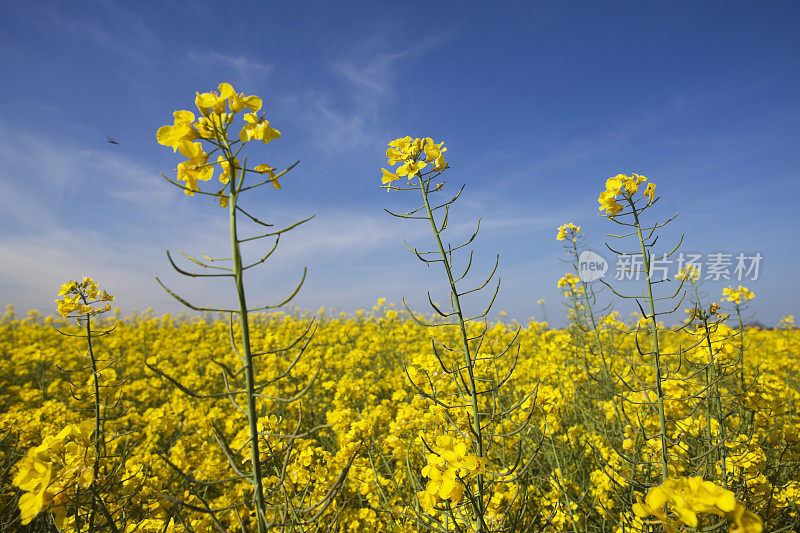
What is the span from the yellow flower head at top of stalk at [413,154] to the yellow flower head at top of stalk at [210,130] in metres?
0.80

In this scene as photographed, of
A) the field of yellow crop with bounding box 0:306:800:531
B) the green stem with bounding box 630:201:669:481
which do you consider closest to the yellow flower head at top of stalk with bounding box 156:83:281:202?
the field of yellow crop with bounding box 0:306:800:531

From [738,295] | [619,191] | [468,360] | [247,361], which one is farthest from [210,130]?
[738,295]

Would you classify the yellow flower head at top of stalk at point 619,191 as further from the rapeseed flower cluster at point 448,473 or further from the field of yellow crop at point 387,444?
the rapeseed flower cluster at point 448,473

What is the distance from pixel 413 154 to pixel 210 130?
1.00m

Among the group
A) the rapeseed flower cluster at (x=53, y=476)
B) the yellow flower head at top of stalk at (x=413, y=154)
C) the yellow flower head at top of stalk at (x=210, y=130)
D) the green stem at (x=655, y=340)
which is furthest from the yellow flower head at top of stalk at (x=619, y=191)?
the rapeseed flower cluster at (x=53, y=476)

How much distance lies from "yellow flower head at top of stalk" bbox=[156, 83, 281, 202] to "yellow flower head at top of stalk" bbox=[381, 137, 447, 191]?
804 mm

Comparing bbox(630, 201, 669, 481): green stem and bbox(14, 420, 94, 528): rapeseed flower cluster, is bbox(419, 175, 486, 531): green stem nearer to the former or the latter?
bbox(630, 201, 669, 481): green stem

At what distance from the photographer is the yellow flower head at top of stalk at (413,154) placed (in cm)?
177

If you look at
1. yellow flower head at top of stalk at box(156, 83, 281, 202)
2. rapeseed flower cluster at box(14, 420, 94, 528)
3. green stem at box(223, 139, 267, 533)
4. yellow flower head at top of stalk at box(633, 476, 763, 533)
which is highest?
yellow flower head at top of stalk at box(156, 83, 281, 202)

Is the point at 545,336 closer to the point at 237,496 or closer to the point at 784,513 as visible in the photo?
the point at 784,513

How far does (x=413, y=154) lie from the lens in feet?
5.89

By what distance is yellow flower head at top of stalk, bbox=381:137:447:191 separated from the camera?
1773 millimetres

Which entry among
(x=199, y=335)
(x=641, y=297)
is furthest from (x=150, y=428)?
(x=199, y=335)

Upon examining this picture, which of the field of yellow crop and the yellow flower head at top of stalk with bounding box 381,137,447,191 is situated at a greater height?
the yellow flower head at top of stalk with bounding box 381,137,447,191
